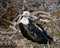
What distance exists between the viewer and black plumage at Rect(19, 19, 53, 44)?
7.98ft

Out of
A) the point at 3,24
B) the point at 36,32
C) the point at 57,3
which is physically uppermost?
the point at 36,32

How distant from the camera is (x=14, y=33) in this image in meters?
2.52

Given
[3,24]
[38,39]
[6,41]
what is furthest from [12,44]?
[3,24]

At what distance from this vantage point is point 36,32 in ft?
8.04

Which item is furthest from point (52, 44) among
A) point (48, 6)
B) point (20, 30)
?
point (48, 6)

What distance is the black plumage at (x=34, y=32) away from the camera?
2.43 m

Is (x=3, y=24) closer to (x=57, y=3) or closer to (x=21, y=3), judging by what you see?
(x=21, y=3)

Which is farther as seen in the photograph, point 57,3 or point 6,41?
point 57,3

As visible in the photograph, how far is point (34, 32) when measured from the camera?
2.45 m

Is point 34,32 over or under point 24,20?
under

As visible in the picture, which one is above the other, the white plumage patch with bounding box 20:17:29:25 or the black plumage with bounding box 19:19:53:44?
the white plumage patch with bounding box 20:17:29:25

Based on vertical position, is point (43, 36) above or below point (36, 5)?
above

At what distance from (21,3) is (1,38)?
1.72 metres

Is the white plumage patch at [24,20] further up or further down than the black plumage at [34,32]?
further up
